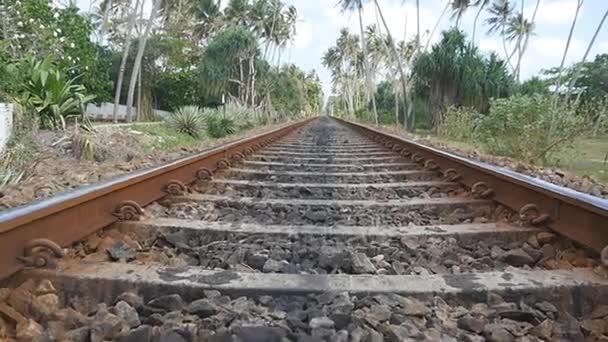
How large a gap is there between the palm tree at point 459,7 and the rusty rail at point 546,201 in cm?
4021

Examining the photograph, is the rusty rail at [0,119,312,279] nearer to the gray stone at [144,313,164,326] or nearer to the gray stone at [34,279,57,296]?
the gray stone at [34,279,57,296]

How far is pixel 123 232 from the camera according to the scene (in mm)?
2162

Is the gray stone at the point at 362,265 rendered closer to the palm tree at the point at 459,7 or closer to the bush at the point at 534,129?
the bush at the point at 534,129

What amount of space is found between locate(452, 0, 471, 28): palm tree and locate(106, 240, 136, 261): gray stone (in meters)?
42.3

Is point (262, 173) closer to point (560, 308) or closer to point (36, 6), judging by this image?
point (560, 308)

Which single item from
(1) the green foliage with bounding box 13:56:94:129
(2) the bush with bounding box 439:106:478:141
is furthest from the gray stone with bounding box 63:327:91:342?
(2) the bush with bounding box 439:106:478:141

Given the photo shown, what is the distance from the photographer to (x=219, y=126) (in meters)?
11.5

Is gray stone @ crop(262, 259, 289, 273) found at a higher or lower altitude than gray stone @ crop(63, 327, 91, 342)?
higher

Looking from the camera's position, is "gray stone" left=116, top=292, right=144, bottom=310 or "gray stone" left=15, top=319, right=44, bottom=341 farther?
"gray stone" left=116, top=292, right=144, bottom=310

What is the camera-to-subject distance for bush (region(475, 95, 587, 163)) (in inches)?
251

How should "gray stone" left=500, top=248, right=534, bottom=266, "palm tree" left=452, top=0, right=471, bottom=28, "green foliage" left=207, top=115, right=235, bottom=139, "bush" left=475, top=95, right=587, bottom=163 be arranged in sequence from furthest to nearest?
"palm tree" left=452, top=0, right=471, bottom=28 → "green foliage" left=207, top=115, right=235, bottom=139 → "bush" left=475, top=95, right=587, bottom=163 → "gray stone" left=500, top=248, right=534, bottom=266

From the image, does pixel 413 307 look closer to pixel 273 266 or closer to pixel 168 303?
pixel 273 266

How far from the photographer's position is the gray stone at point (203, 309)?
135 centimetres

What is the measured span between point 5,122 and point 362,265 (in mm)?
4597
